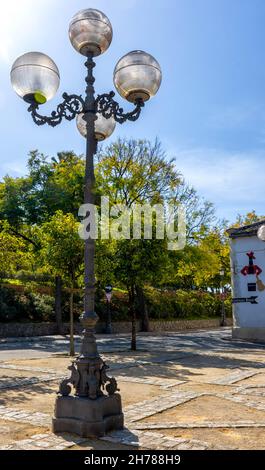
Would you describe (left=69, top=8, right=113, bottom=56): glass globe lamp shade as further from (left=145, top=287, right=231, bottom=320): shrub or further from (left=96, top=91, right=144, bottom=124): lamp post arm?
(left=145, top=287, right=231, bottom=320): shrub

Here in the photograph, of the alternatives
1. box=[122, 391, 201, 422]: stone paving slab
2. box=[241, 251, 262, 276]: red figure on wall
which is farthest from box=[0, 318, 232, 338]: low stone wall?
box=[122, 391, 201, 422]: stone paving slab

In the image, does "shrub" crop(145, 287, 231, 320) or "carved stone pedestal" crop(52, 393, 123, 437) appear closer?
"carved stone pedestal" crop(52, 393, 123, 437)

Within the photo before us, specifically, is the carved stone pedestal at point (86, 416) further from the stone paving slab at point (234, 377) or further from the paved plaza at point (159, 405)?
the stone paving slab at point (234, 377)

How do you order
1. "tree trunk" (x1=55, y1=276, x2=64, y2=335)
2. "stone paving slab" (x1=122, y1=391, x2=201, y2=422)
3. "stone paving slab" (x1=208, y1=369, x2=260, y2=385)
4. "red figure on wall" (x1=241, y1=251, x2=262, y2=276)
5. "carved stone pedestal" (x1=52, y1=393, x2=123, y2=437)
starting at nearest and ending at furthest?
"carved stone pedestal" (x1=52, y1=393, x2=123, y2=437), "stone paving slab" (x1=122, y1=391, x2=201, y2=422), "stone paving slab" (x1=208, y1=369, x2=260, y2=385), "red figure on wall" (x1=241, y1=251, x2=262, y2=276), "tree trunk" (x1=55, y1=276, x2=64, y2=335)

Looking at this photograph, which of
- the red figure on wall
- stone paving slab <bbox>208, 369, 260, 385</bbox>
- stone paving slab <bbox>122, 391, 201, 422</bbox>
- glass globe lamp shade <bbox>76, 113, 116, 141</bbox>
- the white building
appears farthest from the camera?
the red figure on wall

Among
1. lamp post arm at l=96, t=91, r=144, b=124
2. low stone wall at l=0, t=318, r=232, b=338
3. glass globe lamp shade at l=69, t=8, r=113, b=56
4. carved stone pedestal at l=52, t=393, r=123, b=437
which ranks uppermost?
glass globe lamp shade at l=69, t=8, r=113, b=56

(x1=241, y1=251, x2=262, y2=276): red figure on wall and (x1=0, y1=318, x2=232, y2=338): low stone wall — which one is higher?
(x1=241, y1=251, x2=262, y2=276): red figure on wall

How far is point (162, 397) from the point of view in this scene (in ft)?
25.0

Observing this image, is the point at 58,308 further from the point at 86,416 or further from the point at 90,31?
the point at 90,31

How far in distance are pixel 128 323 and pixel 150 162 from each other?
1111 centimetres

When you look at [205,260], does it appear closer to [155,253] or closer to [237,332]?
[237,332]

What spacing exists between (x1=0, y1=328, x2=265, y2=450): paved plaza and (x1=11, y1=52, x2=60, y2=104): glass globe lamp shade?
4.30 meters

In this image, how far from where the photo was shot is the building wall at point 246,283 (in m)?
22.2

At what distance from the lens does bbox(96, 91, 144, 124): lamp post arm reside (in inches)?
237
